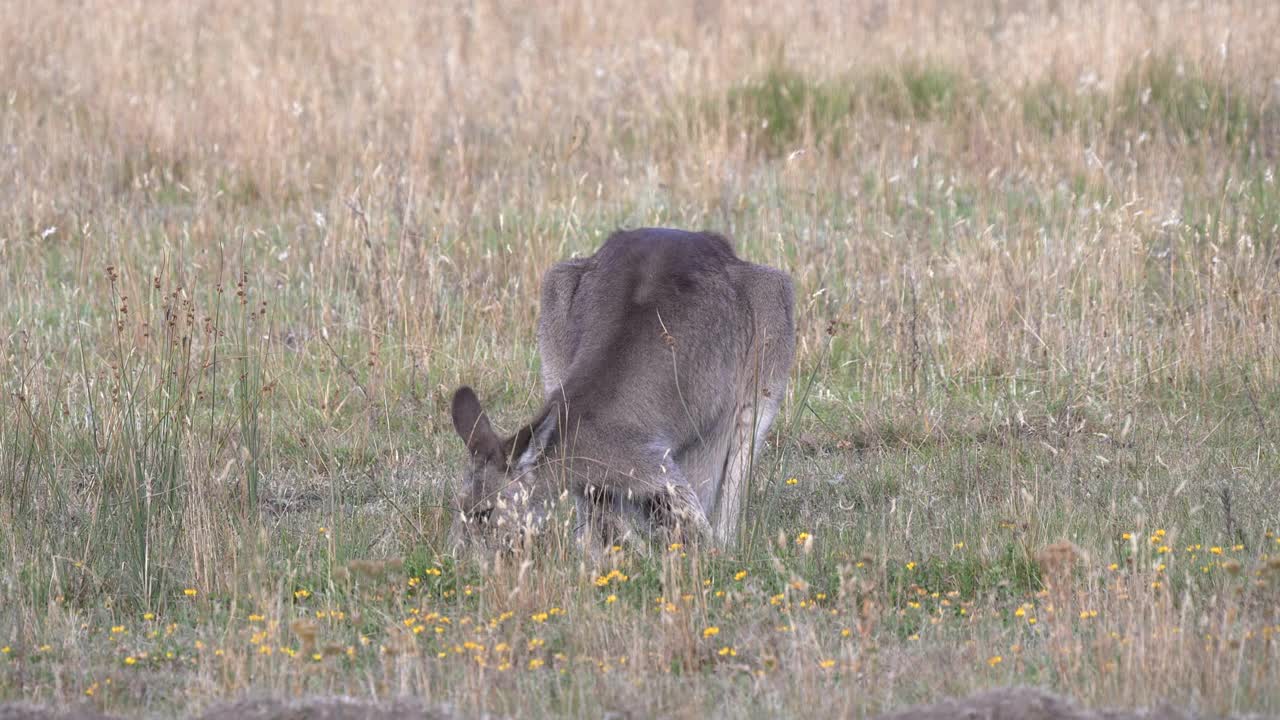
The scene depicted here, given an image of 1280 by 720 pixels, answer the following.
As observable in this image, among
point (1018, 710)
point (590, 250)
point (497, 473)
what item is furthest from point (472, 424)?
point (590, 250)

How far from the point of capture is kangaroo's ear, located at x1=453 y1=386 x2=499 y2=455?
530 cm

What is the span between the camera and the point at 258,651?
4.66 m

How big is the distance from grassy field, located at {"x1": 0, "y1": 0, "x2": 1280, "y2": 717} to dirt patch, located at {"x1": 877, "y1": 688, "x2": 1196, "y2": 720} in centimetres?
35

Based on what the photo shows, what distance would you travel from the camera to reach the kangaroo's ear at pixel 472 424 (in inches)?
209

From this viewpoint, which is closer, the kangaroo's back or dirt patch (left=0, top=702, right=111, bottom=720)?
dirt patch (left=0, top=702, right=111, bottom=720)

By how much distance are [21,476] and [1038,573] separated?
3991 millimetres

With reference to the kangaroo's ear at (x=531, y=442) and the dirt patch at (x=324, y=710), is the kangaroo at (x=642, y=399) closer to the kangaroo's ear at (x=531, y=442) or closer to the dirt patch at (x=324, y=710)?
the kangaroo's ear at (x=531, y=442)

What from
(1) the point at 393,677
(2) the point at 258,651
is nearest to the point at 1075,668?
(1) the point at 393,677

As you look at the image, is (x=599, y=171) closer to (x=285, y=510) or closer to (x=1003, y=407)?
(x=1003, y=407)

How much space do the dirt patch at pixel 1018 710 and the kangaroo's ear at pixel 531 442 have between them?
5.72ft

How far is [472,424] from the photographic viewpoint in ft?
17.5

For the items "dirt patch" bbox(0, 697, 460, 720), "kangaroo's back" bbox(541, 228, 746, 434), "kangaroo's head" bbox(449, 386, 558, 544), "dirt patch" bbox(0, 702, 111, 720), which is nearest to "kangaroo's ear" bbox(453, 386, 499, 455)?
"kangaroo's head" bbox(449, 386, 558, 544)

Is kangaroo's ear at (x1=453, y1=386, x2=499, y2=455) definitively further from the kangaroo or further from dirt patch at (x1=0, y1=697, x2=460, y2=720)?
dirt patch at (x1=0, y1=697, x2=460, y2=720)

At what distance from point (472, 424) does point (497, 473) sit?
189 mm
